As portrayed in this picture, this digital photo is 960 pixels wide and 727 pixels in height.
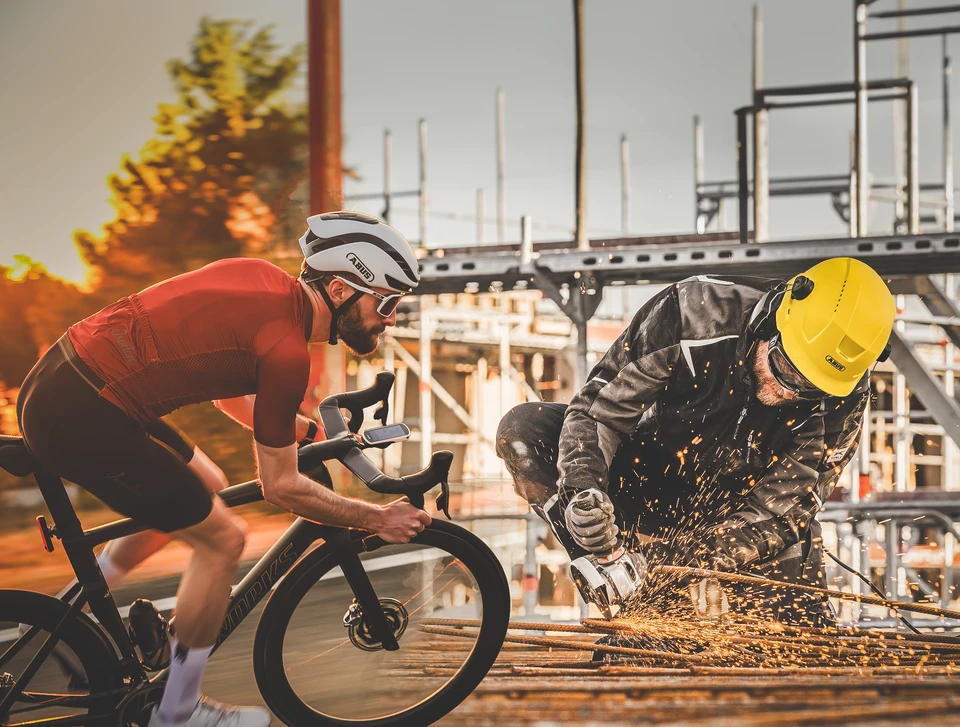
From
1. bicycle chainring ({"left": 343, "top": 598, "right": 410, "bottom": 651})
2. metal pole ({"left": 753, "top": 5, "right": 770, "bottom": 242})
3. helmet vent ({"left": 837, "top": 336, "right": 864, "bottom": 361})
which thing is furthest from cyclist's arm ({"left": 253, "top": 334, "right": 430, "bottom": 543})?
metal pole ({"left": 753, "top": 5, "right": 770, "bottom": 242})

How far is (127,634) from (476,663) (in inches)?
48.3

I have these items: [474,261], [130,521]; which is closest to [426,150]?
[474,261]

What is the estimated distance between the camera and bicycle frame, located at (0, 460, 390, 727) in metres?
2.70

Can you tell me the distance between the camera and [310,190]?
3.67 metres

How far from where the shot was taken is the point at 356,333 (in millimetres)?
2887

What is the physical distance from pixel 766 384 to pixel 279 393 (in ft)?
6.35

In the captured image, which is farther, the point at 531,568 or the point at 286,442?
the point at 531,568

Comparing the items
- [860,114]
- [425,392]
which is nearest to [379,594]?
[425,392]

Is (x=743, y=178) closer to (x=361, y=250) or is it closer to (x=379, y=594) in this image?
(x=361, y=250)

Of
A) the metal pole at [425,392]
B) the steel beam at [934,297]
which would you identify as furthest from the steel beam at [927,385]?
the metal pole at [425,392]

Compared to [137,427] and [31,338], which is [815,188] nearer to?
[137,427]

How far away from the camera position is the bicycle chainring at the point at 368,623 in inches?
115

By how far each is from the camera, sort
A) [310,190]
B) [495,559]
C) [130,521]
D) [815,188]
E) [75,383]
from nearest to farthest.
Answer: [75,383]
[130,521]
[495,559]
[310,190]
[815,188]

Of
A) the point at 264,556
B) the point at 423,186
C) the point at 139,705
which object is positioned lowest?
the point at 139,705
